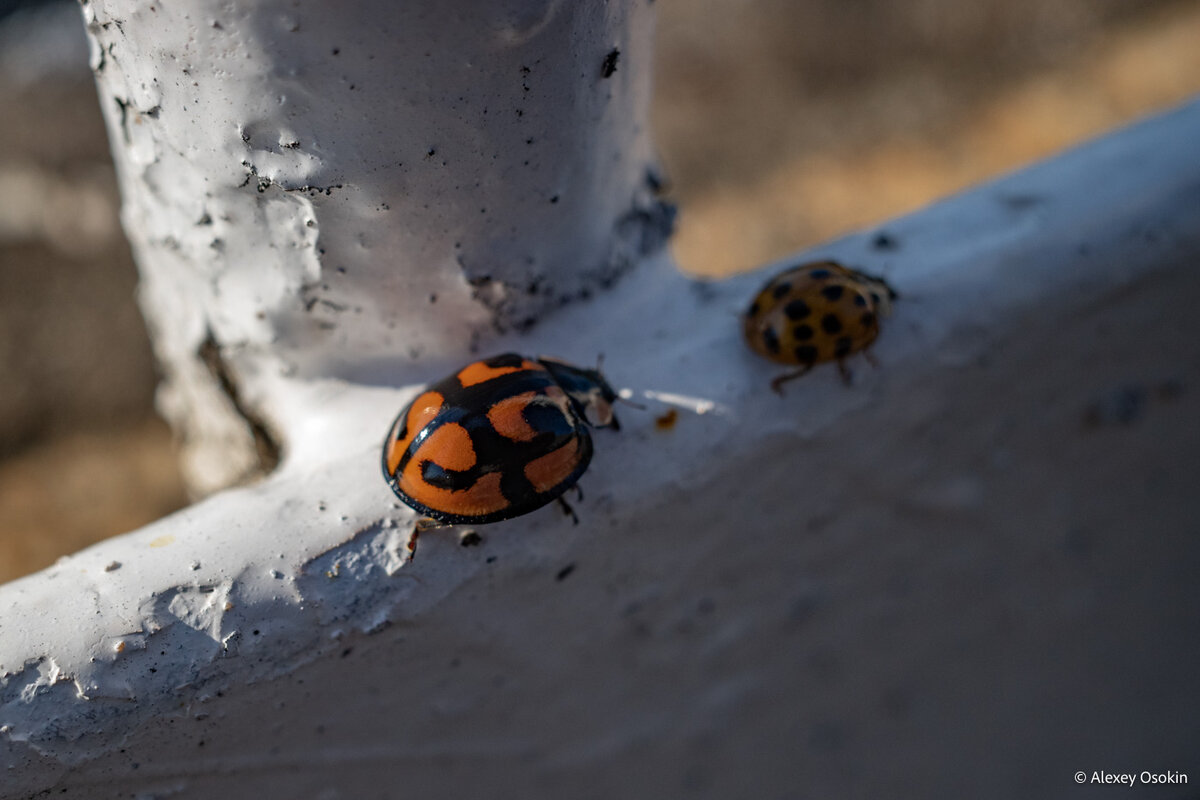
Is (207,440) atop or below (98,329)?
below

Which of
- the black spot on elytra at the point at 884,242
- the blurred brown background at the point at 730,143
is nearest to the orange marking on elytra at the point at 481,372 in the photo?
the black spot on elytra at the point at 884,242

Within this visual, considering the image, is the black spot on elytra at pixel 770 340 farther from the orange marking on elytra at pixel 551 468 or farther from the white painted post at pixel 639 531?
the orange marking on elytra at pixel 551 468

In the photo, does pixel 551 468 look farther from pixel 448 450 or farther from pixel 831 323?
pixel 831 323

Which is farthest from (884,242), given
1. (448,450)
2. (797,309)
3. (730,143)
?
(730,143)

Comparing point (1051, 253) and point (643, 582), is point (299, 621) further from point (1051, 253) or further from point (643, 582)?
point (1051, 253)

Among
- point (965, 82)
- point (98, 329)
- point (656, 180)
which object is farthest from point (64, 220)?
point (965, 82)

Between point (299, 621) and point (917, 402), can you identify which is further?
point (917, 402)
